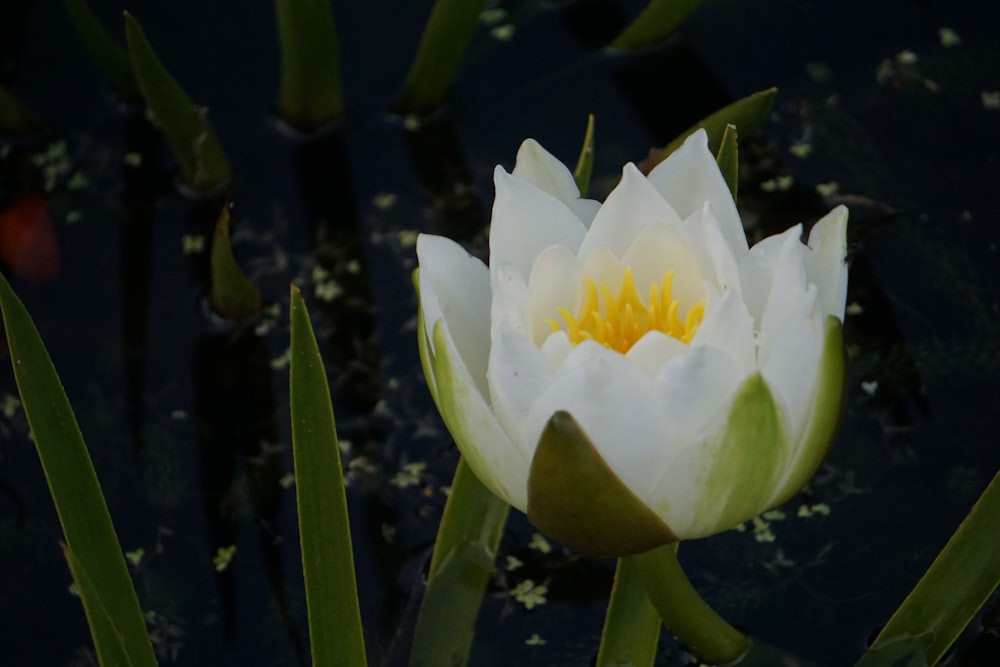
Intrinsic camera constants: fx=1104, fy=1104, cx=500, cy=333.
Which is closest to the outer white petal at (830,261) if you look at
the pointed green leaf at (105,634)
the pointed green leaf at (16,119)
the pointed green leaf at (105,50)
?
the pointed green leaf at (105,634)

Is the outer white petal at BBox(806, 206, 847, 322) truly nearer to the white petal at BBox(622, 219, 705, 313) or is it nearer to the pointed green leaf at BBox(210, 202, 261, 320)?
the white petal at BBox(622, 219, 705, 313)

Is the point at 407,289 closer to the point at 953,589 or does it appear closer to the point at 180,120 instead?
the point at 180,120

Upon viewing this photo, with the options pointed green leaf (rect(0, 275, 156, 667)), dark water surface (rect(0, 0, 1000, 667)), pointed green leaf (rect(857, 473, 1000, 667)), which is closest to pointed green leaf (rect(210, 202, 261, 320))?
dark water surface (rect(0, 0, 1000, 667))

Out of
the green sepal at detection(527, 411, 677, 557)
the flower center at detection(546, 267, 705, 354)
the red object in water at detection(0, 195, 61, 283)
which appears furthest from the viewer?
the red object in water at detection(0, 195, 61, 283)

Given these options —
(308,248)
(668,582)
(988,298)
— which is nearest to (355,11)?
(308,248)

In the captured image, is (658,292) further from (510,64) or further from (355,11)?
(355,11)

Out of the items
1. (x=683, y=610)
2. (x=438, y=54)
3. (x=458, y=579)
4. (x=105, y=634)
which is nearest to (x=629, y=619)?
(x=683, y=610)
